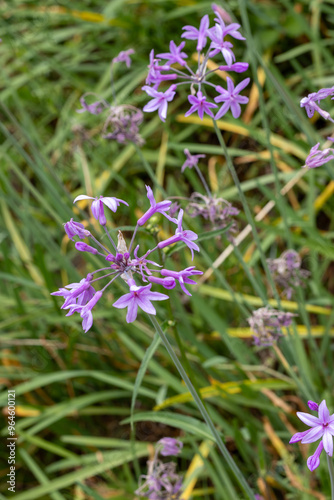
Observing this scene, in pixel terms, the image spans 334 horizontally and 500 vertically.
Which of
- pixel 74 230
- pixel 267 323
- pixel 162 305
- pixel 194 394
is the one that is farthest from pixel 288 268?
pixel 74 230

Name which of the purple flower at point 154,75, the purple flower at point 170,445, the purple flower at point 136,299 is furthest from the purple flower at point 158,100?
the purple flower at point 170,445

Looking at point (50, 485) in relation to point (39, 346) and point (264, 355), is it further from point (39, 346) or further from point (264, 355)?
point (264, 355)

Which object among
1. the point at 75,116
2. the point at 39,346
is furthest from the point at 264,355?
the point at 75,116

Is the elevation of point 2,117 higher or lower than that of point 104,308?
higher

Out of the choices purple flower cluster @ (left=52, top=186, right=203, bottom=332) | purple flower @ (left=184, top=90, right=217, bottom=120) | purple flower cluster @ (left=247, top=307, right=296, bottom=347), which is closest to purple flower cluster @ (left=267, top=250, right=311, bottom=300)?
purple flower cluster @ (left=247, top=307, right=296, bottom=347)

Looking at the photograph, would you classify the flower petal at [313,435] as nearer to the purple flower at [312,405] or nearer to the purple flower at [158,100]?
the purple flower at [312,405]

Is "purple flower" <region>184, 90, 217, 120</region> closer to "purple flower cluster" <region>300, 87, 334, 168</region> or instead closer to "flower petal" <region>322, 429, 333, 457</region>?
"purple flower cluster" <region>300, 87, 334, 168</region>

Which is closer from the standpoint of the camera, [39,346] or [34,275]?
[39,346]
